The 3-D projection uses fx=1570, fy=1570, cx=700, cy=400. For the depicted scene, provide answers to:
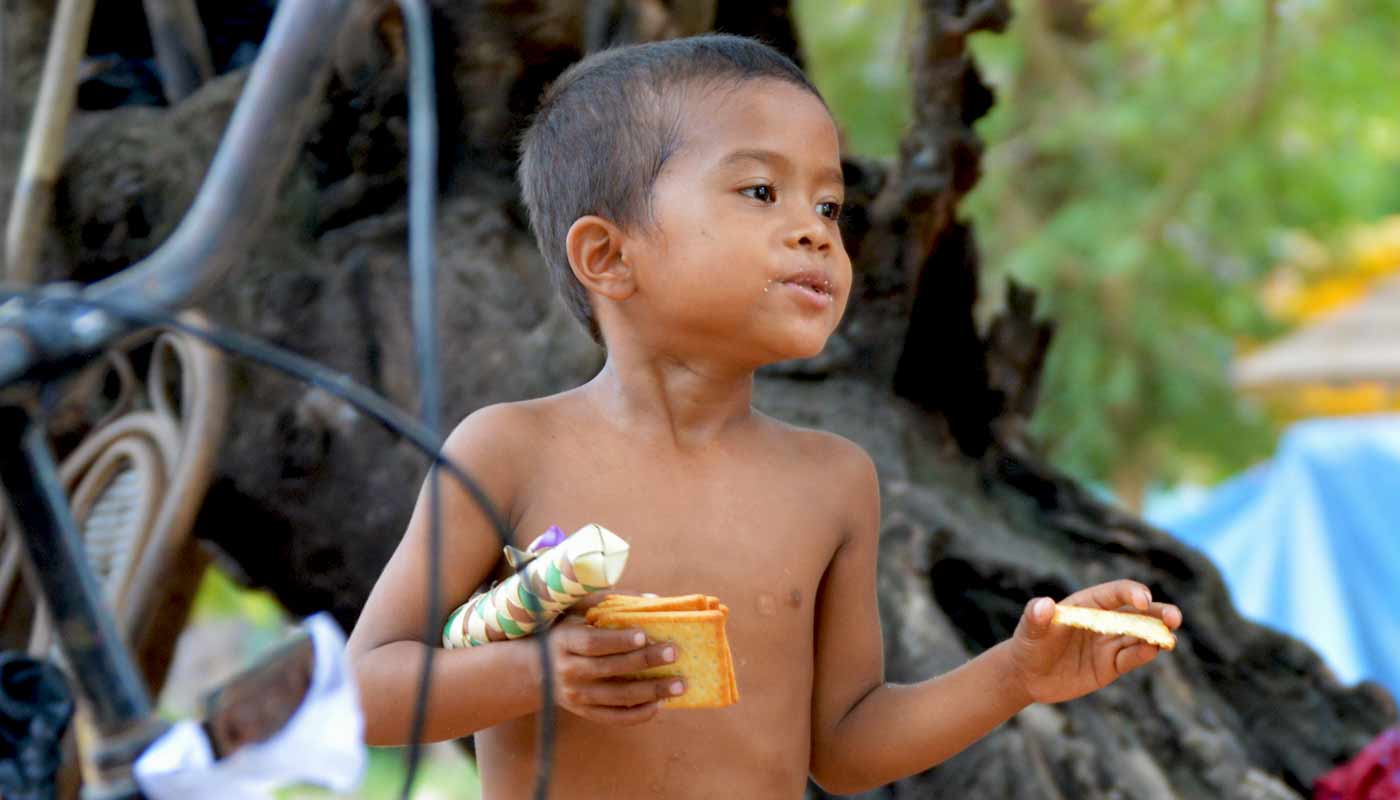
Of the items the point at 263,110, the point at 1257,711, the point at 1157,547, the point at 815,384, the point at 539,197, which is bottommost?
the point at 1257,711

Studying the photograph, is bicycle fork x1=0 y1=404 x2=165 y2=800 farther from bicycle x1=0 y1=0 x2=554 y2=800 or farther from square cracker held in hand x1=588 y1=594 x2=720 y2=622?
square cracker held in hand x1=588 y1=594 x2=720 y2=622

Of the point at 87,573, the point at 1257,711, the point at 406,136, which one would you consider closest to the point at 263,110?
the point at 87,573

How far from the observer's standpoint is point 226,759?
909 millimetres

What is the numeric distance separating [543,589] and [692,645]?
0.44ft

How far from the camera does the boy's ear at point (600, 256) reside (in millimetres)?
1609

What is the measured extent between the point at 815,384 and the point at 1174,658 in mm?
763

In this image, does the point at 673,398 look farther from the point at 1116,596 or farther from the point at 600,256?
the point at 1116,596

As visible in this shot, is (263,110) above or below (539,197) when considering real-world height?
above

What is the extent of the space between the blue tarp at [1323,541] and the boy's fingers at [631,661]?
5.14 metres

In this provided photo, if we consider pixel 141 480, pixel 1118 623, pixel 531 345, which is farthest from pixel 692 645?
pixel 141 480

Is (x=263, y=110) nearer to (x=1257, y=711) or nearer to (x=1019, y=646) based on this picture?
(x=1019, y=646)

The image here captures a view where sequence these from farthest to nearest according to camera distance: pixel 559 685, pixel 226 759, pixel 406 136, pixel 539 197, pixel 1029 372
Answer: pixel 1029 372 → pixel 406 136 → pixel 539 197 → pixel 559 685 → pixel 226 759

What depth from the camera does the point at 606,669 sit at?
4.07ft

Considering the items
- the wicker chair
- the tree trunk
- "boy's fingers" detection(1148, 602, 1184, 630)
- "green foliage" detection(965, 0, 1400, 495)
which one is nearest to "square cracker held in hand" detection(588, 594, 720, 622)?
"boy's fingers" detection(1148, 602, 1184, 630)
